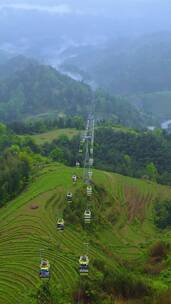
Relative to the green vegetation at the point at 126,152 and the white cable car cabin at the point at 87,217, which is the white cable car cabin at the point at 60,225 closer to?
the white cable car cabin at the point at 87,217

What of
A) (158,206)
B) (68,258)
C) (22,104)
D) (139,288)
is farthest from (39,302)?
(22,104)

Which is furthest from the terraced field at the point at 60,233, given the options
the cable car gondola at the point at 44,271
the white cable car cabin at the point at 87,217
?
the white cable car cabin at the point at 87,217

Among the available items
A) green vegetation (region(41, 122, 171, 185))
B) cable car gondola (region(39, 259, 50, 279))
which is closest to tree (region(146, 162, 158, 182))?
green vegetation (region(41, 122, 171, 185))

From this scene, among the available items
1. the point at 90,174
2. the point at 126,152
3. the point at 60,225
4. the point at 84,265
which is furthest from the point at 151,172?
the point at 84,265

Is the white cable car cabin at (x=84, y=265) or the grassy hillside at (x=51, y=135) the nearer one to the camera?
the white cable car cabin at (x=84, y=265)

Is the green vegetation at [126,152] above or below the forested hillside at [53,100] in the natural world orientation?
below

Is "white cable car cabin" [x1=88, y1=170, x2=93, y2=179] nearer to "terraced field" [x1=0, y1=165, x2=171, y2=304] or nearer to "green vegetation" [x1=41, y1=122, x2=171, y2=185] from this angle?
"terraced field" [x1=0, y1=165, x2=171, y2=304]

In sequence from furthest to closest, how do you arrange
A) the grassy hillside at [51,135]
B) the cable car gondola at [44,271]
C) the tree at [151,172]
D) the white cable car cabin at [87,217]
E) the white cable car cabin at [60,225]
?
the grassy hillside at [51,135]
the tree at [151,172]
the white cable car cabin at [87,217]
the white cable car cabin at [60,225]
the cable car gondola at [44,271]
